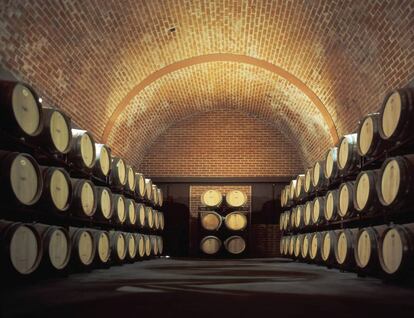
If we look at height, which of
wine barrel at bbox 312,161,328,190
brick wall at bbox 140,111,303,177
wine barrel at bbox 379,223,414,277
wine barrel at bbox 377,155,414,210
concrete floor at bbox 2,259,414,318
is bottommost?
concrete floor at bbox 2,259,414,318

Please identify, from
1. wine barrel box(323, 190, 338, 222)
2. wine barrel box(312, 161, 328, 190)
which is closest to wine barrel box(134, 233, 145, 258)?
wine barrel box(312, 161, 328, 190)

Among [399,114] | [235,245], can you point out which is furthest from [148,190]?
[399,114]

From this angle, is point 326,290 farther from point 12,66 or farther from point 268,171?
point 268,171

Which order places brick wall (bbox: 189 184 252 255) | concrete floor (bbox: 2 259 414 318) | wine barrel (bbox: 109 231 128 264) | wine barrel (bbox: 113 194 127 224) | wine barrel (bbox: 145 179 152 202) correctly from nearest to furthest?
concrete floor (bbox: 2 259 414 318) → wine barrel (bbox: 109 231 128 264) → wine barrel (bbox: 113 194 127 224) → wine barrel (bbox: 145 179 152 202) → brick wall (bbox: 189 184 252 255)

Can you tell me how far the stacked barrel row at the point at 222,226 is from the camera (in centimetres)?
1318

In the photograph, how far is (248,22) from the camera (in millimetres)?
9078

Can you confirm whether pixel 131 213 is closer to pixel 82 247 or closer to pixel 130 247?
pixel 130 247

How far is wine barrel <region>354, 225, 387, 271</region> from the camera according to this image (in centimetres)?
542

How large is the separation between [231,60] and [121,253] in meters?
4.81

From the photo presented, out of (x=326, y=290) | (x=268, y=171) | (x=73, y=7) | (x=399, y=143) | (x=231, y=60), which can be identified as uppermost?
(x=231, y=60)

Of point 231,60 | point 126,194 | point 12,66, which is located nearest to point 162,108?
point 231,60

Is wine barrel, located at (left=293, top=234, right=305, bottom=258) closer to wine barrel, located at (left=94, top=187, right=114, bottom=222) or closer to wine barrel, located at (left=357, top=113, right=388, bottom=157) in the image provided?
wine barrel, located at (left=94, top=187, right=114, bottom=222)

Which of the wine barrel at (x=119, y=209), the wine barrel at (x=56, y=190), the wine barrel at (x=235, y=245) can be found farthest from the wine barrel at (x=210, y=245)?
the wine barrel at (x=56, y=190)

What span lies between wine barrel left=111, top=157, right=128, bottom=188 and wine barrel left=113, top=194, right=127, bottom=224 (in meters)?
0.24
